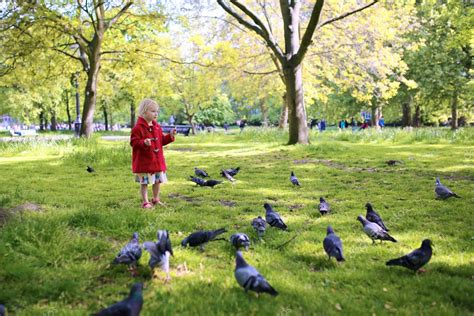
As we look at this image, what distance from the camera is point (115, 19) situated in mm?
18250

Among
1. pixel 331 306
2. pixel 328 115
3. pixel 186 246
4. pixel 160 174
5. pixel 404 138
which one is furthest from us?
pixel 328 115

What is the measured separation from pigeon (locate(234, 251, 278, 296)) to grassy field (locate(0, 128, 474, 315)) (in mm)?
89

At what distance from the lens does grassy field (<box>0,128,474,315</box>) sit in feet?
9.91

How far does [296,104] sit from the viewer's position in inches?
625

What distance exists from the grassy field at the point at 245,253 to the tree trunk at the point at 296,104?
6900 mm

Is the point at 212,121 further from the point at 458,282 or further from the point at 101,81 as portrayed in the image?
the point at 458,282

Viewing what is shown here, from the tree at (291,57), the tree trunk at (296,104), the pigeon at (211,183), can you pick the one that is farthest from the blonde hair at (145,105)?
the tree trunk at (296,104)

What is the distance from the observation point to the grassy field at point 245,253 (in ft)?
9.91

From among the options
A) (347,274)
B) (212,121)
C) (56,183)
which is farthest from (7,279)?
(212,121)

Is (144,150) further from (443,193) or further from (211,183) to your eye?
(443,193)

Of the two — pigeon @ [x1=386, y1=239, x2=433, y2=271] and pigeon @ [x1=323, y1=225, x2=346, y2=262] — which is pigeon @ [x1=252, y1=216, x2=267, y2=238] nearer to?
pigeon @ [x1=323, y1=225, x2=346, y2=262]

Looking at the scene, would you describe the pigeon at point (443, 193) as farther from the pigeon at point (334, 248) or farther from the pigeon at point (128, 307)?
the pigeon at point (128, 307)

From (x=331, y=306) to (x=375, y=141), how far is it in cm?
1822

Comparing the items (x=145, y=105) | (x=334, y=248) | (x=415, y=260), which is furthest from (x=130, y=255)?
(x=145, y=105)
